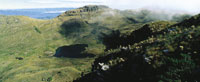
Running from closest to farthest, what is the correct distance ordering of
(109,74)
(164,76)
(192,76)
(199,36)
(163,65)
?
(192,76)
(164,76)
(163,65)
(199,36)
(109,74)

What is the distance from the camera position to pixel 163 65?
2864 centimetres

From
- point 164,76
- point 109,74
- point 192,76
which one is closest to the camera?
point 192,76

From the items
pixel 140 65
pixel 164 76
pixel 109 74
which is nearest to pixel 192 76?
pixel 164 76

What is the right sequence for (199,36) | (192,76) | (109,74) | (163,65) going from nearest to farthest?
(192,76)
(163,65)
(199,36)
(109,74)

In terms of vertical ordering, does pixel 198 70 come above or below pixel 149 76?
above

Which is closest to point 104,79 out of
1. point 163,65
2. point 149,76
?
point 149,76

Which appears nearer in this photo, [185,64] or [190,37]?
[185,64]

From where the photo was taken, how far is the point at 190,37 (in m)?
33.5

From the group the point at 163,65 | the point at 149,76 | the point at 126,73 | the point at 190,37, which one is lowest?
the point at 126,73

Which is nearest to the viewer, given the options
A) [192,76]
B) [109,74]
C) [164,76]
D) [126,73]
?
[192,76]

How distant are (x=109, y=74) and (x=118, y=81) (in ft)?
13.0

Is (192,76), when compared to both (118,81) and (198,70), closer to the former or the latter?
(198,70)

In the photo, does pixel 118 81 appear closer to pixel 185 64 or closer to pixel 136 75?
pixel 136 75

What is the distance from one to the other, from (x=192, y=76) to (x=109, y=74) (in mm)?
21066
